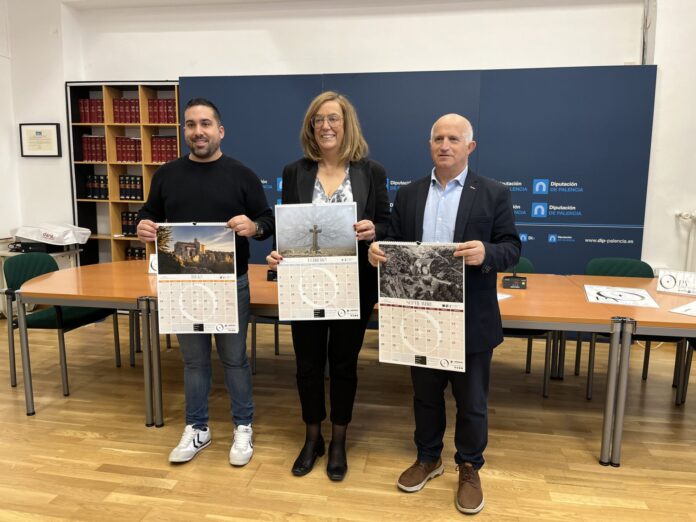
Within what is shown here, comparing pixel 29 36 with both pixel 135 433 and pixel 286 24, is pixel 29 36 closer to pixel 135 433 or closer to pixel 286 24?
pixel 286 24

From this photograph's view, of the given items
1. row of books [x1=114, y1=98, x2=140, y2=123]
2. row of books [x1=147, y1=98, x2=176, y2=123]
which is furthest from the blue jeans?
row of books [x1=114, y1=98, x2=140, y2=123]

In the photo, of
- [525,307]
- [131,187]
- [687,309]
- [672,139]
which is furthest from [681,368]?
[131,187]

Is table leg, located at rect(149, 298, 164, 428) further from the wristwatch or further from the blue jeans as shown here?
the wristwatch

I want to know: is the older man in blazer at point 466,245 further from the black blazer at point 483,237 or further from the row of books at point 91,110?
the row of books at point 91,110

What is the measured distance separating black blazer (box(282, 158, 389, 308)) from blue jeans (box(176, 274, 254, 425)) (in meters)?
0.54

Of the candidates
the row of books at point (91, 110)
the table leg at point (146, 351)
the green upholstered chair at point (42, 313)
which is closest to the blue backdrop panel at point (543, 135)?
the row of books at point (91, 110)

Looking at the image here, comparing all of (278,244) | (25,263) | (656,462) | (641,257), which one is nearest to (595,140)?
(641,257)

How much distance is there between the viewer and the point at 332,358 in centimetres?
221

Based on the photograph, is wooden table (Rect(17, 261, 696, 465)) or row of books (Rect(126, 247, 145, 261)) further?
row of books (Rect(126, 247, 145, 261))

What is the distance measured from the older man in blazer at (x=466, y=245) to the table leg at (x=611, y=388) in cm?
71

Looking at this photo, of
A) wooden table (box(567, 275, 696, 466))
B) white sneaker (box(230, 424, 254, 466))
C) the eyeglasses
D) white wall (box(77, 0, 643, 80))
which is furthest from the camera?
white wall (box(77, 0, 643, 80))

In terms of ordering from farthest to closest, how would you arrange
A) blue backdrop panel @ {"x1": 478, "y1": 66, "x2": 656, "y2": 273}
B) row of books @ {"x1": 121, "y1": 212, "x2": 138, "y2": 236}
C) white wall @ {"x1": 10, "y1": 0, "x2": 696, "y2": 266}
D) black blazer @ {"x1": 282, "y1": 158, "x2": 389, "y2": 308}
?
row of books @ {"x1": 121, "y1": 212, "x2": 138, "y2": 236} → white wall @ {"x1": 10, "y1": 0, "x2": 696, "y2": 266} → blue backdrop panel @ {"x1": 478, "y1": 66, "x2": 656, "y2": 273} → black blazer @ {"x1": 282, "y1": 158, "x2": 389, "y2": 308}

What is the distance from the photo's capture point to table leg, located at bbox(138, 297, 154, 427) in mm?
2674

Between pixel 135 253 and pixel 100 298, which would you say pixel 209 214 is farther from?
pixel 135 253
